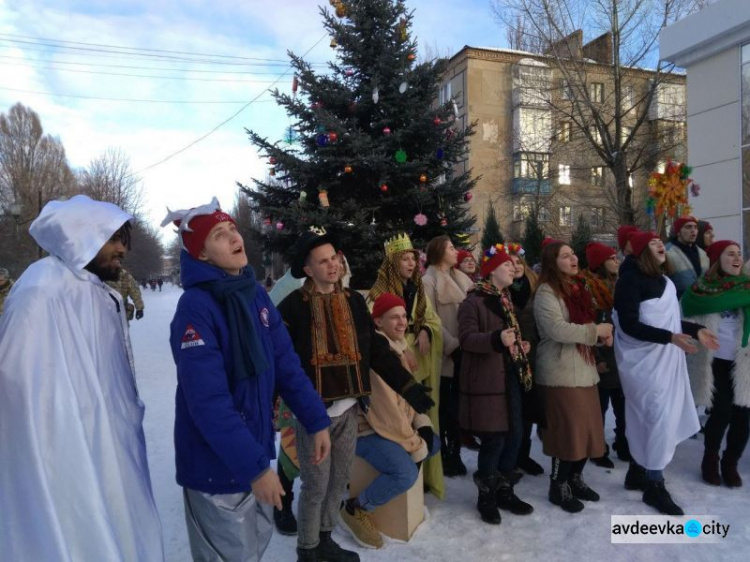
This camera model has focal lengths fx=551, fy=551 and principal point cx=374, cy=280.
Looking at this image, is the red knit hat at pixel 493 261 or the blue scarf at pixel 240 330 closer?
the blue scarf at pixel 240 330

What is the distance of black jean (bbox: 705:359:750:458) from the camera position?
438 cm

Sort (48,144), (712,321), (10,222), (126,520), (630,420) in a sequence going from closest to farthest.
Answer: (126,520) < (630,420) < (712,321) < (10,222) < (48,144)

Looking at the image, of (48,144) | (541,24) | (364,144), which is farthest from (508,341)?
(48,144)

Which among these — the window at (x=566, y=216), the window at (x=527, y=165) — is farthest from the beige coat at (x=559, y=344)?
the window at (x=566, y=216)

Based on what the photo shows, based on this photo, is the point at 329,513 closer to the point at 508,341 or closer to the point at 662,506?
the point at 508,341

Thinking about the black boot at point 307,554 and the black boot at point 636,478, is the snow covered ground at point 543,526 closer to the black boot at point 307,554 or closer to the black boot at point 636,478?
the black boot at point 636,478

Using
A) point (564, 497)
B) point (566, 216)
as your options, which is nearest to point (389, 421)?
point (564, 497)

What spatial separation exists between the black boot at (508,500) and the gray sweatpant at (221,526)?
2265 millimetres

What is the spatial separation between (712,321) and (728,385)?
1.72ft

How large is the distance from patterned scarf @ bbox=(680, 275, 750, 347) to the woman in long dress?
42 cm

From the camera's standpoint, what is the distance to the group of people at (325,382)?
2.08m

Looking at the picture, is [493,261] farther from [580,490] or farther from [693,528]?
[693,528]

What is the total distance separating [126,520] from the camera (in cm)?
220

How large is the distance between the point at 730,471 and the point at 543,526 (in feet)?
5.90
